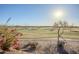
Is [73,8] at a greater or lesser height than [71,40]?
greater

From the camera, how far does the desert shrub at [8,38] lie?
4.37m

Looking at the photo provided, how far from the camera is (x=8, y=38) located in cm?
438

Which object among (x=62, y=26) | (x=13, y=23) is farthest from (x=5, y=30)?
(x=62, y=26)

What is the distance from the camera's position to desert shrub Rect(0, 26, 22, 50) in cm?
437

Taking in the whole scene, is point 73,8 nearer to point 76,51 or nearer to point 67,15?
point 67,15

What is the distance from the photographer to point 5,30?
439 cm

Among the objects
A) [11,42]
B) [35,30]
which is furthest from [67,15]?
[11,42]

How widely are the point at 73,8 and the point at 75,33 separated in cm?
29

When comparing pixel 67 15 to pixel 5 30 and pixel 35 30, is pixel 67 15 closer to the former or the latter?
pixel 35 30

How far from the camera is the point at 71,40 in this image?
4379mm
